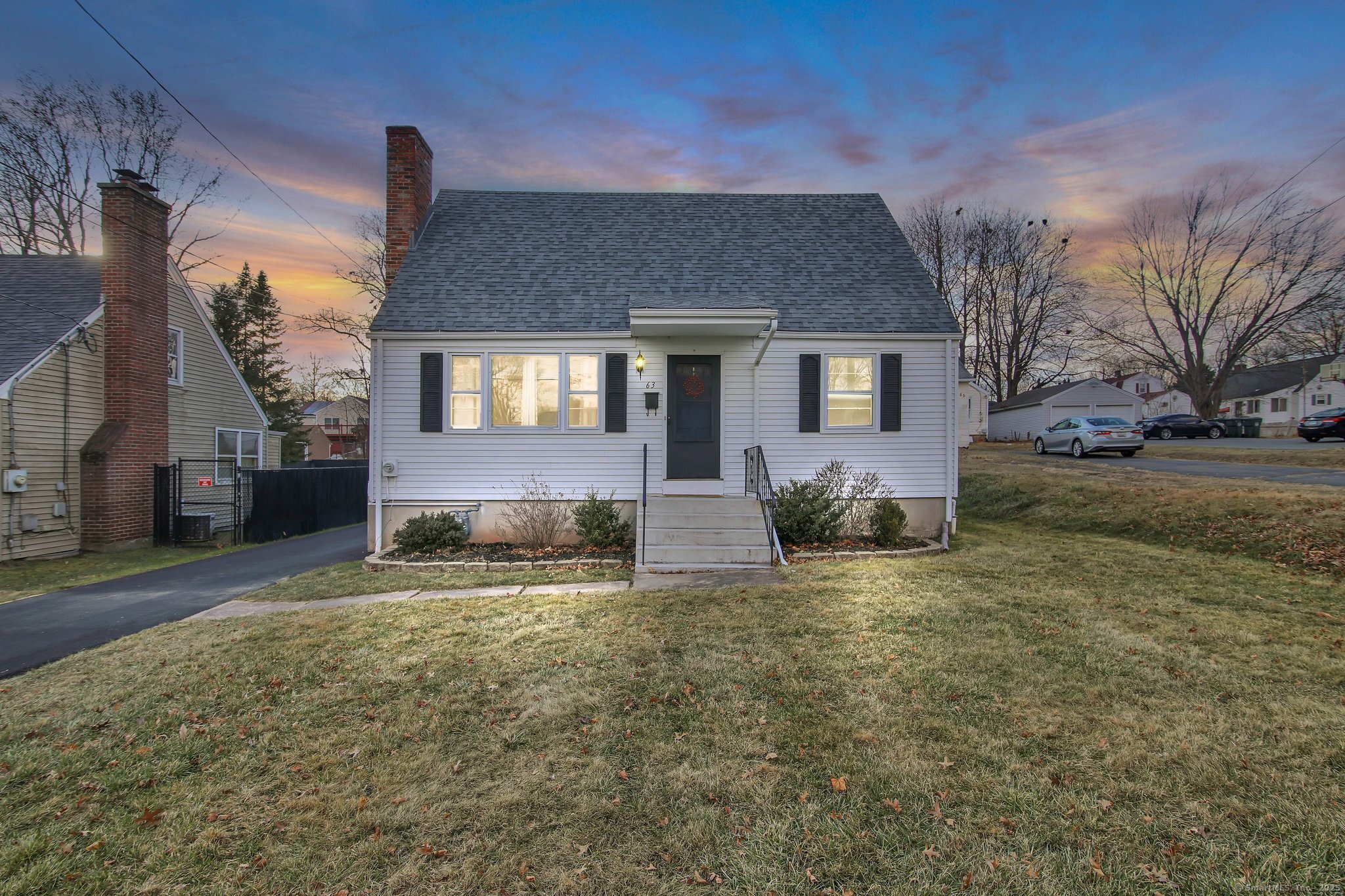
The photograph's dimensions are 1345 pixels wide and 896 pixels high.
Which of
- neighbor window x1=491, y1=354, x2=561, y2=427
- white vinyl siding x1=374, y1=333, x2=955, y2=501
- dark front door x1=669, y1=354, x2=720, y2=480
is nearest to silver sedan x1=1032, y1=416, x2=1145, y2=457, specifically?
white vinyl siding x1=374, y1=333, x2=955, y2=501

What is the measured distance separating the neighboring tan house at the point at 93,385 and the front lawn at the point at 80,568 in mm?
450

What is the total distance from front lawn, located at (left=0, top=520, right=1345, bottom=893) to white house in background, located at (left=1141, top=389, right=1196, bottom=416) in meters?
74.8

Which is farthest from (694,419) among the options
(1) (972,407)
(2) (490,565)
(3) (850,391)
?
(1) (972,407)

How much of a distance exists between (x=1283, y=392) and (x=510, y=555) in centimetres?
6119

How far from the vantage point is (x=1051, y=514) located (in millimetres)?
12109

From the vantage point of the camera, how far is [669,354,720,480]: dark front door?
10.3m

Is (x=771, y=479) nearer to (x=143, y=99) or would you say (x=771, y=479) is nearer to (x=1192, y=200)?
(x=143, y=99)

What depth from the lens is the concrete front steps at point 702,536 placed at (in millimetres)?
8391

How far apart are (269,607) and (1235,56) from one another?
60.6 feet

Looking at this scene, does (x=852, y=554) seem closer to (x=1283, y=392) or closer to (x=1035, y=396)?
(x=1035, y=396)

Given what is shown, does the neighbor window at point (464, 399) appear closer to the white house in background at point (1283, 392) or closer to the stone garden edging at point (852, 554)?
the stone garden edging at point (852, 554)

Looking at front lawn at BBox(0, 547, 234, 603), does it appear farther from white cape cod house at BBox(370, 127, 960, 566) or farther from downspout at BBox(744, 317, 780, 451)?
downspout at BBox(744, 317, 780, 451)

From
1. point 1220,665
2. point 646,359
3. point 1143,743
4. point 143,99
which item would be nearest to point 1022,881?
point 1143,743

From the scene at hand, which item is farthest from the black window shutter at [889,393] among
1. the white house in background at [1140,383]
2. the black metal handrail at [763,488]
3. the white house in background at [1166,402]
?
the white house in background at [1140,383]
